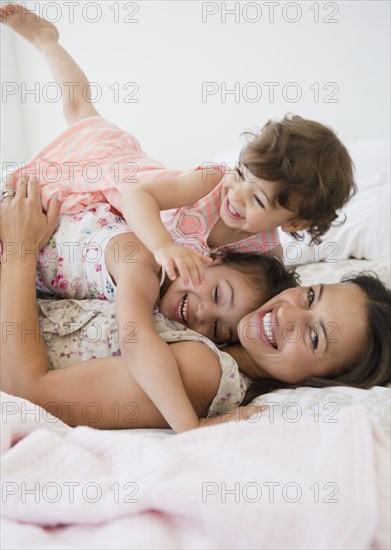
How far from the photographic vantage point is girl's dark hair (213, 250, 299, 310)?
113 centimetres

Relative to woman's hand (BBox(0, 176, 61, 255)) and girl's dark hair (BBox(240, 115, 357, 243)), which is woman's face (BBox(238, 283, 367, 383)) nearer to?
girl's dark hair (BBox(240, 115, 357, 243))

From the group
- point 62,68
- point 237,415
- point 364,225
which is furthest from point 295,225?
point 62,68

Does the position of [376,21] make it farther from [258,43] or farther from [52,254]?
[52,254]

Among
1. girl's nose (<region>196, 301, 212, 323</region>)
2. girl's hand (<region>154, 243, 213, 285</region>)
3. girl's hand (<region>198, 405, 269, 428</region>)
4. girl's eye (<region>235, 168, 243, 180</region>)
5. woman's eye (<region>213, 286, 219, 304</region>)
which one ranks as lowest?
girl's hand (<region>198, 405, 269, 428</region>)

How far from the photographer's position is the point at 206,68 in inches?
96.4

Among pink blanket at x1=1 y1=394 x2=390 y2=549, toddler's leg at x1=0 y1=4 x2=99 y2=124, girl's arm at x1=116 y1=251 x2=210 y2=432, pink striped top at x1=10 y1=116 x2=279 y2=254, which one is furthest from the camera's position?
toddler's leg at x1=0 y1=4 x2=99 y2=124

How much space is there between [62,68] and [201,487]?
1.43 m

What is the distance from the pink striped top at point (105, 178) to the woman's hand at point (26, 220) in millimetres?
46

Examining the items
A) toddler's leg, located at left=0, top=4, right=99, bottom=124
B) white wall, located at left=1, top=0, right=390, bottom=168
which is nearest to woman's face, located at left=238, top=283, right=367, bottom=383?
toddler's leg, located at left=0, top=4, right=99, bottom=124

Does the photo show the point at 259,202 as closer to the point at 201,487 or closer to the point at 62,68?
the point at 201,487

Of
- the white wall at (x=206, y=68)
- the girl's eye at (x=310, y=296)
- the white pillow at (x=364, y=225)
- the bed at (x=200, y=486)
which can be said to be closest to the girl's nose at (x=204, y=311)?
the girl's eye at (x=310, y=296)

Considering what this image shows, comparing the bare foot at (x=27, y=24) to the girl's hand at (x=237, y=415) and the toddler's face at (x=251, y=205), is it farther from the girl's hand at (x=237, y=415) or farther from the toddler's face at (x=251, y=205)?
the girl's hand at (x=237, y=415)

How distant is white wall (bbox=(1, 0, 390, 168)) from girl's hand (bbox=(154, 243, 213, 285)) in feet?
5.06

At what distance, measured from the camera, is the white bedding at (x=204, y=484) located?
0.48 metres
